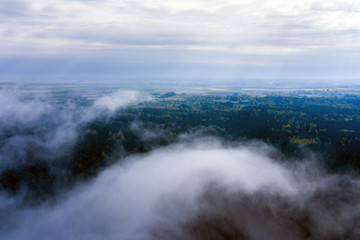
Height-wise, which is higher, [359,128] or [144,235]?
[359,128]

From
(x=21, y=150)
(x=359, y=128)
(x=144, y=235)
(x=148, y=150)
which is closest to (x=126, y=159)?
(x=148, y=150)

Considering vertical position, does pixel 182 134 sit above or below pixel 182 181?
above

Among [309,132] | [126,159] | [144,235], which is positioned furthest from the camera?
[309,132]

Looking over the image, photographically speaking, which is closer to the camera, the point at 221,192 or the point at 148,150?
the point at 221,192

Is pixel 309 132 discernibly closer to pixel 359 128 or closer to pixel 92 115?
pixel 359 128

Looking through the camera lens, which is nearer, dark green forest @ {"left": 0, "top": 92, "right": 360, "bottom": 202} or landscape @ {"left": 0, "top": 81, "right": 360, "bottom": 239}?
landscape @ {"left": 0, "top": 81, "right": 360, "bottom": 239}

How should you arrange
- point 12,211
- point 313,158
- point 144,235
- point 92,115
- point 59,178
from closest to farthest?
point 144,235
point 12,211
point 59,178
point 313,158
point 92,115

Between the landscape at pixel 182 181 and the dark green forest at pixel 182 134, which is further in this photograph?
the dark green forest at pixel 182 134

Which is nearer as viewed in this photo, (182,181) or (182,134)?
(182,181)
